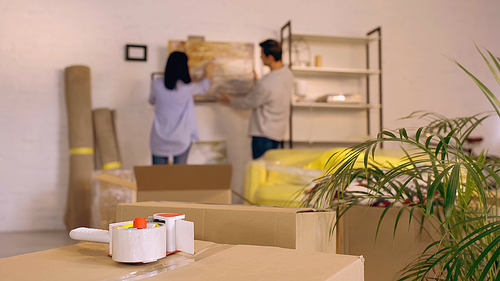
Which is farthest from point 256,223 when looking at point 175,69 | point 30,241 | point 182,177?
point 30,241

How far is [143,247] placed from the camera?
1.83 feet

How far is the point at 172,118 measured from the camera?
3246mm

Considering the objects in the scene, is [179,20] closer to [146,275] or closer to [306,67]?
[306,67]

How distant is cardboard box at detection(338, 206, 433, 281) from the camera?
1.23 m

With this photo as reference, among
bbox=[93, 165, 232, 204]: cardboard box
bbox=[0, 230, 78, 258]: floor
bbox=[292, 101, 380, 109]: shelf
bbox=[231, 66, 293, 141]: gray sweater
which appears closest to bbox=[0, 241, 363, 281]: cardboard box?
bbox=[93, 165, 232, 204]: cardboard box

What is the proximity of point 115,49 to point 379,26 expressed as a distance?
278 centimetres

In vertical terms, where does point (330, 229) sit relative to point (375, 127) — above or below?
below

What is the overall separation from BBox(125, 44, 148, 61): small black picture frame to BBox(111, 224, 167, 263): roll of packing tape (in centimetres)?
345

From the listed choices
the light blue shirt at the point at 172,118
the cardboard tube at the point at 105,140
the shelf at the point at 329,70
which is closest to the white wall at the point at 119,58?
the cardboard tube at the point at 105,140

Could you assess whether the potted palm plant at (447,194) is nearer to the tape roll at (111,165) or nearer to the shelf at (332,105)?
the shelf at (332,105)

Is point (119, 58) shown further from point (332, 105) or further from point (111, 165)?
point (332, 105)

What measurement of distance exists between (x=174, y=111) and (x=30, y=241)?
5.04 feet

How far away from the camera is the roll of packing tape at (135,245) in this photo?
1.82ft

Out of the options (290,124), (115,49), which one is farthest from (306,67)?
(115,49)
